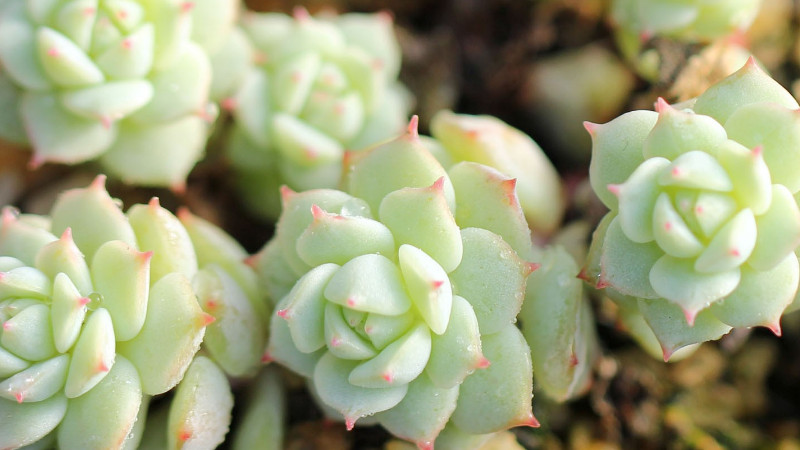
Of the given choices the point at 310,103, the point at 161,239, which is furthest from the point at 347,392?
the point at 310,103

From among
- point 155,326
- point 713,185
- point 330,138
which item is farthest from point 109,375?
point 713,185

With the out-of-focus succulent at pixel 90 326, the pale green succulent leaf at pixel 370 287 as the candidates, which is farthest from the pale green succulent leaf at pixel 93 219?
the pale green succulent leaf at pixel 370 287

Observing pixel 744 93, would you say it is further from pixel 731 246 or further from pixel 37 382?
pixel 37 382

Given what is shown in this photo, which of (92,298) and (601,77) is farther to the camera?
(601,77)

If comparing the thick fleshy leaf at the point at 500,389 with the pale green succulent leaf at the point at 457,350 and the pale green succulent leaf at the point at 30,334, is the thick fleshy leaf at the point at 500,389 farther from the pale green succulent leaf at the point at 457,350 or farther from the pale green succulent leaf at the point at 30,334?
the pale green succulent leaf at the point at 30,334

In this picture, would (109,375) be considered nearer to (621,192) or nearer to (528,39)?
(621,192)

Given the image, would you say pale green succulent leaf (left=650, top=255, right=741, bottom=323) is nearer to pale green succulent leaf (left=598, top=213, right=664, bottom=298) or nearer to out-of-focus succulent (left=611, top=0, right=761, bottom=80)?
pale green succulent leaf (left=598, top=213, right=664, bottom=298)
